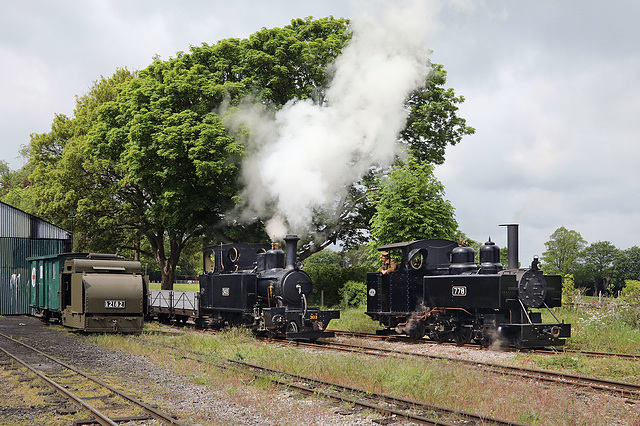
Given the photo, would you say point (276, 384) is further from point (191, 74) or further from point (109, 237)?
point (109, 237)

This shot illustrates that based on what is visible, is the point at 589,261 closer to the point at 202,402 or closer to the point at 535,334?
the point at 535,334

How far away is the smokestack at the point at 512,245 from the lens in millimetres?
15578

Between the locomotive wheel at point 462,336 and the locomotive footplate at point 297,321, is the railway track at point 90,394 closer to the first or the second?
the locomotive footplate at point 297,321

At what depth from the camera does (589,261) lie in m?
74.3

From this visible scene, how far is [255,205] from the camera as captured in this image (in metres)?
26.5

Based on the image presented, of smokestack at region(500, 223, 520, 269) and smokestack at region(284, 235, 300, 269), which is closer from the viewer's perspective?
smokestack at region(500, 223, 520, 269)

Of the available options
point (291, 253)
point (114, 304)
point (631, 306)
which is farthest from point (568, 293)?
point (114, 304)

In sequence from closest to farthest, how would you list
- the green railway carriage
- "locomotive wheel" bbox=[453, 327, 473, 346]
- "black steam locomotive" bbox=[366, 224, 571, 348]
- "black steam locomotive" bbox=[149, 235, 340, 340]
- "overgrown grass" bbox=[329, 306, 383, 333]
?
"black steam locomotive" bbox=[366, 224, 571, 348] < "locomotive wheel" bbox=[453, 327, 473, 346] < "black steam locomotive" bbox=[149, 235, 340, 340] < the green railway carriage < "overgrown grass" bbox=[329, 306, 383, 333]

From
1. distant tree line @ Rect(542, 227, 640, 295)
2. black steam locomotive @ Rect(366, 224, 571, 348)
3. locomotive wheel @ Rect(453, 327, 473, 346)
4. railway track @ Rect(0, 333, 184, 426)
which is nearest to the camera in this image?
railway track @ Rect(0, 333, 184, 426)

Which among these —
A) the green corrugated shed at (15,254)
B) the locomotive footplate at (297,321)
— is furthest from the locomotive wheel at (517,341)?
Answer: the green corrugated shed at (15,254)

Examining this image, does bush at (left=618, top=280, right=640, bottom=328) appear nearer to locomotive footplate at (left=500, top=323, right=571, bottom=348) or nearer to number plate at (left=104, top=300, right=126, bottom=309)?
locomotive footplate at (left=500, top=323, right=571, bottom=348)

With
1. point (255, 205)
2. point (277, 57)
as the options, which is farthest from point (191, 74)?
point (255, 205)

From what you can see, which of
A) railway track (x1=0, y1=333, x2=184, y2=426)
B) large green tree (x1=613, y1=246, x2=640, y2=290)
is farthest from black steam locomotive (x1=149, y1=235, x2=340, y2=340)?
large green tree (x1=613, y1=246, x2=640, y2=290)

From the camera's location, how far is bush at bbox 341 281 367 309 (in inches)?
1062
